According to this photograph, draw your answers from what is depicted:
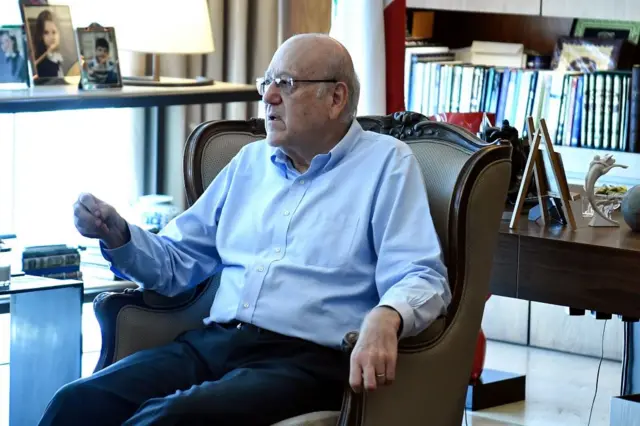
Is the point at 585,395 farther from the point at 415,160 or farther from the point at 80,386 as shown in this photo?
the point at 80,386

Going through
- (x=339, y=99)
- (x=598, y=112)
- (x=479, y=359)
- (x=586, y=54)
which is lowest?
(x=479, y=359)

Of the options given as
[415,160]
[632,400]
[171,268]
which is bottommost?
[632,400]

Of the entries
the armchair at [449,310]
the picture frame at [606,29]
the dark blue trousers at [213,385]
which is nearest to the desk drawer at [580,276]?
the armchair at [449,310]

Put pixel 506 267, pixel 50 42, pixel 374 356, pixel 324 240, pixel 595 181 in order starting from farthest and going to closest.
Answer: pixel 50 42
pixel 595 181
pixel 506 267
pixel 324 240
pixel 374 356

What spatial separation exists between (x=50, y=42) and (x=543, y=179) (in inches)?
57.4

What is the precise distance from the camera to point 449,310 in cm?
245

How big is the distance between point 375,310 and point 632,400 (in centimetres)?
92

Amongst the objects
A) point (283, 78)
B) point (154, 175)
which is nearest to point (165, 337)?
point (283, 78)

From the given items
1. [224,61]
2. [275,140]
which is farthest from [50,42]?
[275,140]

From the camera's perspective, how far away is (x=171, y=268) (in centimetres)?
263

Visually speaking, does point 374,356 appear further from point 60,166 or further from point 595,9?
point 595,9

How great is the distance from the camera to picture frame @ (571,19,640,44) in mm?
4473

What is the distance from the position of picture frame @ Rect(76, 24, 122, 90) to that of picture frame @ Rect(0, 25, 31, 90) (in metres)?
0.17

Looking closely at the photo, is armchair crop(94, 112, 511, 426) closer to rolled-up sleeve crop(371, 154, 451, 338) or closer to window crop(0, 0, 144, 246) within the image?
rolled-up sleeve crop(371, 154, 451, 338)
